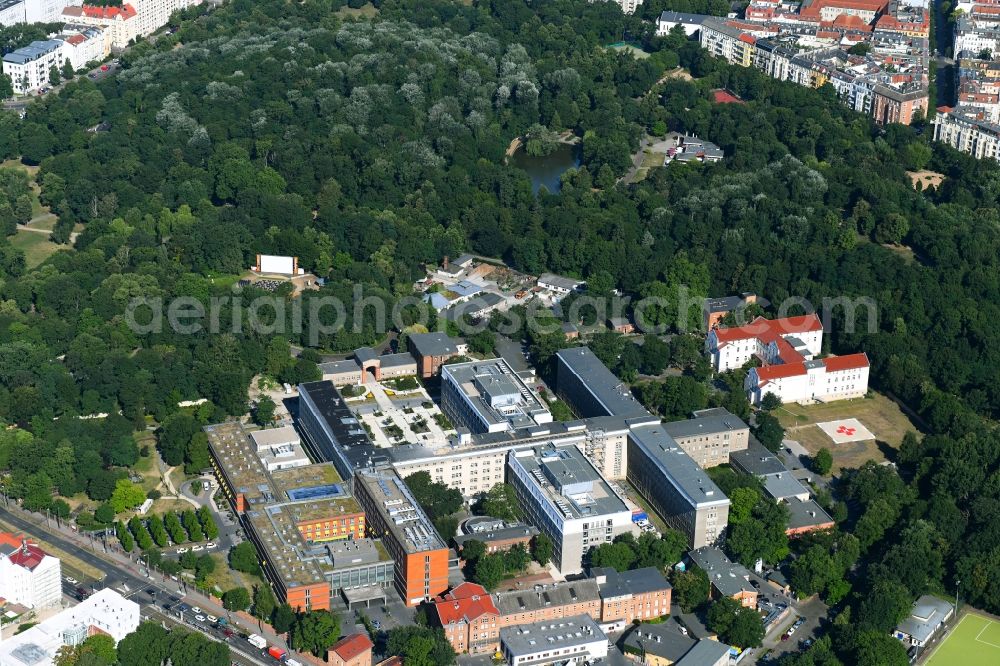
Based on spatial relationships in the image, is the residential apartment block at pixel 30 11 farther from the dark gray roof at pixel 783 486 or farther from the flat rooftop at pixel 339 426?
the dark gray roof at pixel 783 486

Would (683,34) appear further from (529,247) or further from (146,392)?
(146,392)

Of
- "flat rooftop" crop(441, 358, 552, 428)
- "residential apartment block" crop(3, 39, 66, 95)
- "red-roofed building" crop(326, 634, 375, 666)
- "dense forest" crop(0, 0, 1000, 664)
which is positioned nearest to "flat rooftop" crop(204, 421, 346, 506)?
"dense forest" crop(0, 0, 1000, 664)

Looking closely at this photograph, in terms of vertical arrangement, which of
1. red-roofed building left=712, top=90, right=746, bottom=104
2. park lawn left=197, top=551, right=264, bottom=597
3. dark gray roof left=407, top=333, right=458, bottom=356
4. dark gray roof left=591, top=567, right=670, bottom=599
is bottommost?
park lawn left=197, top=551, right=264, bottom=597

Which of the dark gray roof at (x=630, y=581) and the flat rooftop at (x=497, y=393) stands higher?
the flat rooftop at (x=497, y=393)

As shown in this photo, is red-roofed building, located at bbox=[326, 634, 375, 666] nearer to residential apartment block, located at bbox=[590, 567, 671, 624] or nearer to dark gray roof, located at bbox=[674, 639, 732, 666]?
residential apartment block, located at bbox=[590, 567, 671, 624]

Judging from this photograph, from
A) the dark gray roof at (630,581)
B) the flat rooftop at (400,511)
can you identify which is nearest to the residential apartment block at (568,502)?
the dark gray roof at (630,581)

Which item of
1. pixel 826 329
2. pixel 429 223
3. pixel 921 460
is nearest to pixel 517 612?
pixel 921 460
